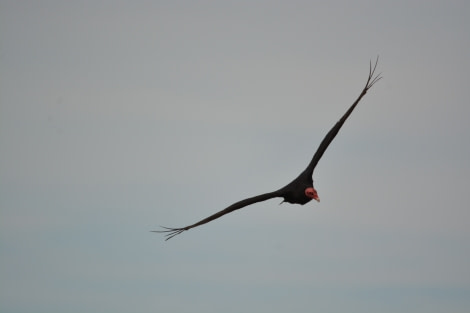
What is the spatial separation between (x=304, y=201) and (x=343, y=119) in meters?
4.49

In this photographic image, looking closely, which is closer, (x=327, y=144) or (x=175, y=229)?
(x=175, y=229)

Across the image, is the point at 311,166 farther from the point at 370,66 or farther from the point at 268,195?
the point at 370,66

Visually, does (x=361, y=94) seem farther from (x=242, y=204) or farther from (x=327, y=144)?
(x=242, y=204)

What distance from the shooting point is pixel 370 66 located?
39000mm

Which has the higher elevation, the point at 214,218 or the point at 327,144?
the point at 327,144

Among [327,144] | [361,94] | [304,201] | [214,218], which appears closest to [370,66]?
[361,94]

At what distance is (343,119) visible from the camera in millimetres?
39250

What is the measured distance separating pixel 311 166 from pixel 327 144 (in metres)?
1.24

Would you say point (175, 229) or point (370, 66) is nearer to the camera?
point (175, 229)

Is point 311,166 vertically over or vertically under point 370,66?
under

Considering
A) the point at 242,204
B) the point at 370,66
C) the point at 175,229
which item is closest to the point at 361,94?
the point at 370,66

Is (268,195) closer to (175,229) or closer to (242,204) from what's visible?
(242,204)

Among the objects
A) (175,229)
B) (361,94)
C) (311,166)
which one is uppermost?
(361,94)

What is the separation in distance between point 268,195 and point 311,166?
99.6 inches
